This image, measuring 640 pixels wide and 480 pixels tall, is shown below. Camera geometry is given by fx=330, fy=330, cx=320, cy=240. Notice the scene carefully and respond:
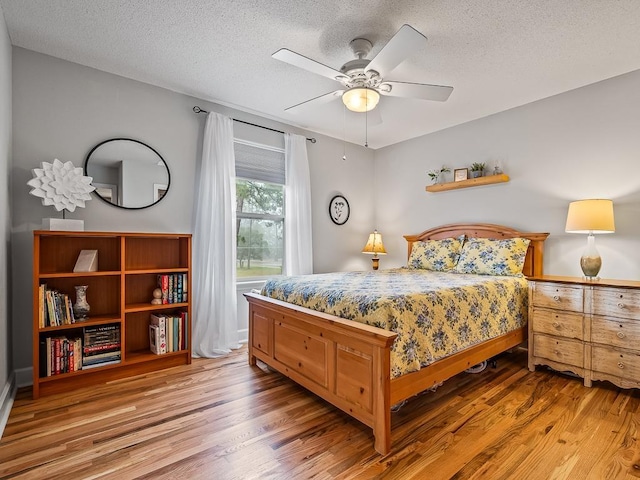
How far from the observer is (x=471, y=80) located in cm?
298

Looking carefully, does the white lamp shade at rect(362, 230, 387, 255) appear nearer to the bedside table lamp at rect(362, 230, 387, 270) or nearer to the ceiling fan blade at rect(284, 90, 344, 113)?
the bedside table lamp at rect(362, 230, 387, 270)

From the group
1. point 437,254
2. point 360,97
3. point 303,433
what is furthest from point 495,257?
point 303,433

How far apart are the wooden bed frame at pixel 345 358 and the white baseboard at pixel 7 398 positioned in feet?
5.38

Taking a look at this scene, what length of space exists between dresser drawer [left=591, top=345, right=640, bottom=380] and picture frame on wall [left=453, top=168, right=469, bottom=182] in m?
2.14

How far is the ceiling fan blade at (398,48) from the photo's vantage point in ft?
5.92

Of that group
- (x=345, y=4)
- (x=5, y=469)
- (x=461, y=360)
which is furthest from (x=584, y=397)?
(x=5, y=469)

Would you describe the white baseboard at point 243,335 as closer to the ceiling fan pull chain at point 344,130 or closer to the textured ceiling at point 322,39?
the ceiling fan pull chain at point 344,130

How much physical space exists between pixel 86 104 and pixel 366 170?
11.5 feet

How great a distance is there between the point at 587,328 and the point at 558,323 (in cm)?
19

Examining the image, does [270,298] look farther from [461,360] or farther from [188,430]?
[461,360]

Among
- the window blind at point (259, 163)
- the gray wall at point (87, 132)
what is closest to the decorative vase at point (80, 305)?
the gray wall at point (87, 132)

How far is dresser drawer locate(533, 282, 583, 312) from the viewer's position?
2627 millimetres

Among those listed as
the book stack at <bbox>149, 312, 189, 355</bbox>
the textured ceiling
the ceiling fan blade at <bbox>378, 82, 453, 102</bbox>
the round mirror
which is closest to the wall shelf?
the textured ceiling

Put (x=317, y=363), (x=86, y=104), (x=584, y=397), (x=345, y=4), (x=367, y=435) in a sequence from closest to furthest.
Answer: (x=367, y=435) → (x=345, y=4) → (x=317, y=363) → (x=584, y=397) → (x=86, y=104)
